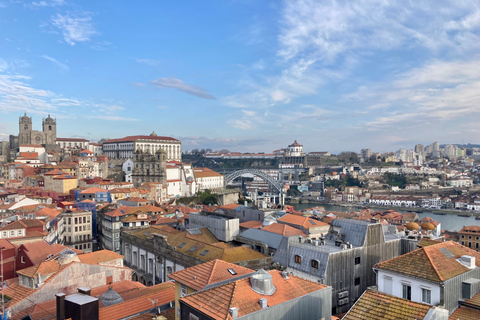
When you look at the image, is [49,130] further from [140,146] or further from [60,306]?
[60,306]

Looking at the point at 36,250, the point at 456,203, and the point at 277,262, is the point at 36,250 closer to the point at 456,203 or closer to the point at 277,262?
the point at 277,262

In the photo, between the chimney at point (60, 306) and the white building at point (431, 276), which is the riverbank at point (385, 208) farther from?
the chimney at point (60, 306)

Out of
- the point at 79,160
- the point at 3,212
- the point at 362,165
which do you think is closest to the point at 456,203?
the point at 362,165

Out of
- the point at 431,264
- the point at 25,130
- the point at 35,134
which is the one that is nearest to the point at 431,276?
the point at 431,264

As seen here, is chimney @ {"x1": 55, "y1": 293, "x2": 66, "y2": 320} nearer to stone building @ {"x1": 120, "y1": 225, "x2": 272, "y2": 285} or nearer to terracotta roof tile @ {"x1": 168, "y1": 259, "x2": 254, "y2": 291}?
terracotta roof tile @ {"x1": 168, "y1": 259, "x2": 254, "y2": 291}

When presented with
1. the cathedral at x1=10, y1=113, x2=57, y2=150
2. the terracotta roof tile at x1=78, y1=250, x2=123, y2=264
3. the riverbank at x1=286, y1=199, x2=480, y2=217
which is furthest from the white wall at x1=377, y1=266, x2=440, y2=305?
the cathedral at x1=10, y1=113, x2=57, y2=150

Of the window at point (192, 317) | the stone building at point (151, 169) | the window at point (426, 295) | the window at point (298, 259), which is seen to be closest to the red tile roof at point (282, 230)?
the window at point (298, 259)
